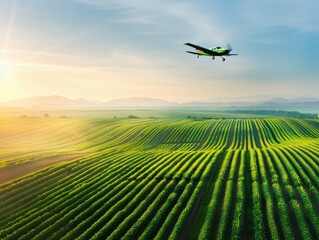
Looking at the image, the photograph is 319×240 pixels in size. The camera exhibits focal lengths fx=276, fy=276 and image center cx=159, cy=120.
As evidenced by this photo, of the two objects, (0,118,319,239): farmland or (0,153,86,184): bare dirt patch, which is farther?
(0,153,86,184): bare dirt patch

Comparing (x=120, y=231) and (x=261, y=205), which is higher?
(x=261, y=205)

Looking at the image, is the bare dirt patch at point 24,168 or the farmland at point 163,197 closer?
the farmland at point 163,197

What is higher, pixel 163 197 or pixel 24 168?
pixel 163 197

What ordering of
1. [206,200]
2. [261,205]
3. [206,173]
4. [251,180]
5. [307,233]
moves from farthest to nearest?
[206,173] < [251,180] < [206,200] < [261,205] < [307,233]

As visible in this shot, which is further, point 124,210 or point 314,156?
point 314,156

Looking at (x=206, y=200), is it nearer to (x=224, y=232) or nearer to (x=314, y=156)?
(x=224, y=232)

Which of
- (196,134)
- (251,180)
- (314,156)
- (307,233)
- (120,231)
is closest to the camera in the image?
(307,233)

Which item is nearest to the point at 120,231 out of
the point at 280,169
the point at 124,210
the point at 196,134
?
the point at 124,210

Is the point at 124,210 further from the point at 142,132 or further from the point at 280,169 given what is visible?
the point at 142,132

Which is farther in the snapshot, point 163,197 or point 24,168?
point 24,168

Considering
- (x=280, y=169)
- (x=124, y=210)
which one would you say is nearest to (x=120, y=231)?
(x=124, y=210)
